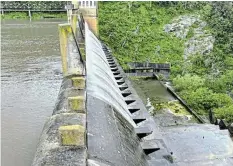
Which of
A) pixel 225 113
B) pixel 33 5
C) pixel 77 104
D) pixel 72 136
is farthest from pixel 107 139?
pixel 33 5

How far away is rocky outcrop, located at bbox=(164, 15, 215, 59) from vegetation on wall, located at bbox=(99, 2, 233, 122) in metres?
0.31

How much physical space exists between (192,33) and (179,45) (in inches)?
68.7

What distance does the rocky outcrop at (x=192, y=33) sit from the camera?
17922 millimetres

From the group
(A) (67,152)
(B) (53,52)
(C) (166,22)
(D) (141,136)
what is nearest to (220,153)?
(D) (141,136)

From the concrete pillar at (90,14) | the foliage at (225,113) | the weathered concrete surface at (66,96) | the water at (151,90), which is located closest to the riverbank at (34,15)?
the concrete pillar at (90,14)

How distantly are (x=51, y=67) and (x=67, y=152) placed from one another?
6.89m

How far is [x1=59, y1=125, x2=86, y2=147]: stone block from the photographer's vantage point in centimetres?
273

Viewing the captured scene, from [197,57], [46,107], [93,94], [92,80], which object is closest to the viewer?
[93,94]

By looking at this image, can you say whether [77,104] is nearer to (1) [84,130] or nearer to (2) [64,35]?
(1) [84,130]

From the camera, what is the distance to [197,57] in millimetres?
16547

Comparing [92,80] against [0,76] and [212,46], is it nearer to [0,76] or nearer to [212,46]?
[0,76]

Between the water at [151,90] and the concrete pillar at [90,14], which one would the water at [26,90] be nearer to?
the concrete pillar at [90,14]

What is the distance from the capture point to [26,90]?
723cm

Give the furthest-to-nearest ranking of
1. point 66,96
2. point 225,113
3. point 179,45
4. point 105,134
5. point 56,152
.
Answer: point 179,45 → point 225,113 → point 66,96 → point 105,134 → point 56,152
